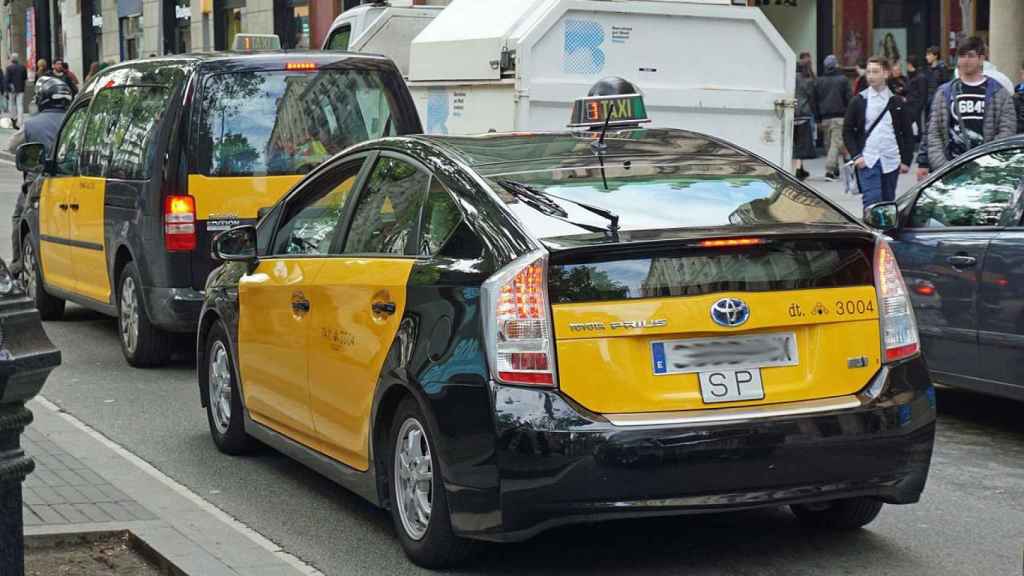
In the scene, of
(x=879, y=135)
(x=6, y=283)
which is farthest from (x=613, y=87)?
(x=6, y=283)

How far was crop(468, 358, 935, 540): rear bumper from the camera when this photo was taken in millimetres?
5418

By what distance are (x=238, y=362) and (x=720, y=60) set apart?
25.5 feet

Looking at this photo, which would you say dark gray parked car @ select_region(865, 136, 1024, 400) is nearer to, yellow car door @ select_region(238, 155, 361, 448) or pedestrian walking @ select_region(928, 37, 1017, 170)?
yellow car door @ select_region(238, 155, 361, 448)

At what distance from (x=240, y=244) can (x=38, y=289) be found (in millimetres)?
6040

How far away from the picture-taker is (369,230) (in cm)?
668

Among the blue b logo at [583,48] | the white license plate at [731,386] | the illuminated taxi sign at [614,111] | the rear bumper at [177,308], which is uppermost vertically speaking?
the blue b logo at [583,48]

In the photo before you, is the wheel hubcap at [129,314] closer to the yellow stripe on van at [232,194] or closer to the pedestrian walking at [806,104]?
the yellow stripe on van at [232,194]

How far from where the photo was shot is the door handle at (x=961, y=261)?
8312 mm

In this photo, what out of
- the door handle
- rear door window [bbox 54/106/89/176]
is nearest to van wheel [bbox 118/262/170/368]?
rear door window [bbox 54/106/89/176]

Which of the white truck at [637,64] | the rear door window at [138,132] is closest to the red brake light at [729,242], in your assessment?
the rear door window at [138,132]

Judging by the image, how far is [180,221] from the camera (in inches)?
409

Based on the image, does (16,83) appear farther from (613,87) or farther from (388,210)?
(388,210)

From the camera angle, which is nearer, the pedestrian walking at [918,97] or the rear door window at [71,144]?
the rear door window at [71,144]

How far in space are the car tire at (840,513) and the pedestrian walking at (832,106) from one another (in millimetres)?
19377
